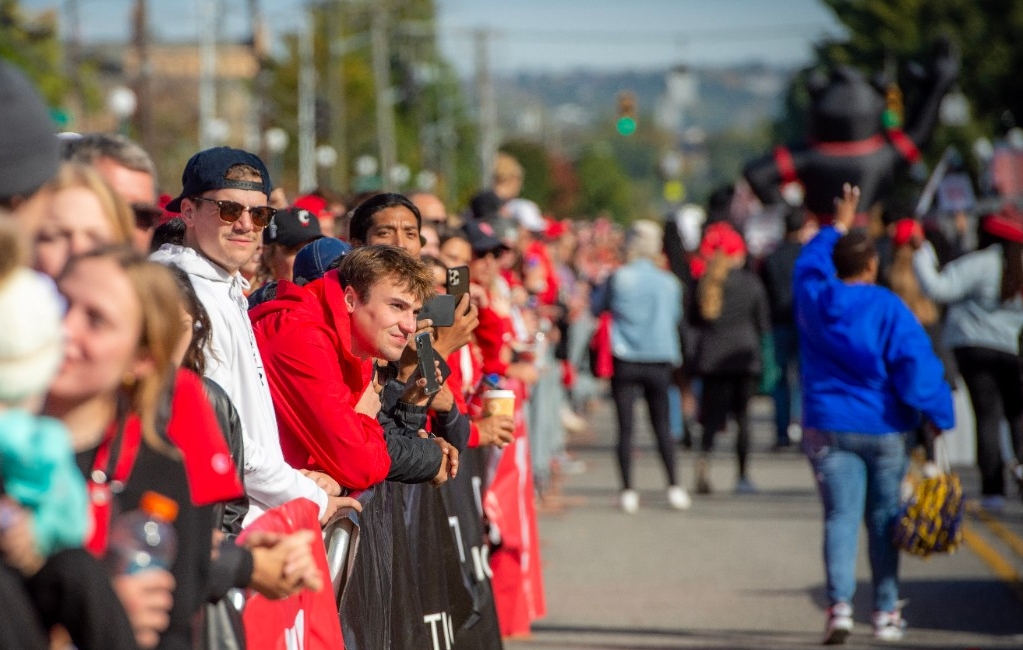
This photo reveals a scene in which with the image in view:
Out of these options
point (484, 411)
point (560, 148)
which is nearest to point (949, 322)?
point (484, 411)

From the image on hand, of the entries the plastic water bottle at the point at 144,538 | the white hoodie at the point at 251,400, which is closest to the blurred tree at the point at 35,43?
the white hoodie at the point at 251,400

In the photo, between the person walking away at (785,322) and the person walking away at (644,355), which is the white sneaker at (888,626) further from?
the person walking away at (785,322)

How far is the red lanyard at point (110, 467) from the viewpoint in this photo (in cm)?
293

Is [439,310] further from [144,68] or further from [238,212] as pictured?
[144,68]

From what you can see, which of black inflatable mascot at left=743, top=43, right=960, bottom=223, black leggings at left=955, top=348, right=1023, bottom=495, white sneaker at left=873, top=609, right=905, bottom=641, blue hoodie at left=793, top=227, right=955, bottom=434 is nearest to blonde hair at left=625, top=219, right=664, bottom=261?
black leggings at left=955, top=348, right=1023, bottom=495

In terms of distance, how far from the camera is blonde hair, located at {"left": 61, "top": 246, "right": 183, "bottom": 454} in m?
2.90

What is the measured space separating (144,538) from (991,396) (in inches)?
413

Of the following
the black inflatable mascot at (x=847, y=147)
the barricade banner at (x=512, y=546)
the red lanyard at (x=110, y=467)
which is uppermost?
the black inflatable mascot at (x=847, y=147)

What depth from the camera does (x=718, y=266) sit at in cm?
1538

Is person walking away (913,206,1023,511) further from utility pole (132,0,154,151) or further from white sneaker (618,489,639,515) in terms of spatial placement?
utility pole (132,0,154,151)

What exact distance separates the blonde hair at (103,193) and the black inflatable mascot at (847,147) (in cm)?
1495

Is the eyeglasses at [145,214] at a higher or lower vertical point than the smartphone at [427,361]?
higher

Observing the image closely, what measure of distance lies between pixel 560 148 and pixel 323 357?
150 m

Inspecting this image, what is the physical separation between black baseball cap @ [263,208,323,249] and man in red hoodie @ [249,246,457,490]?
101 cm
